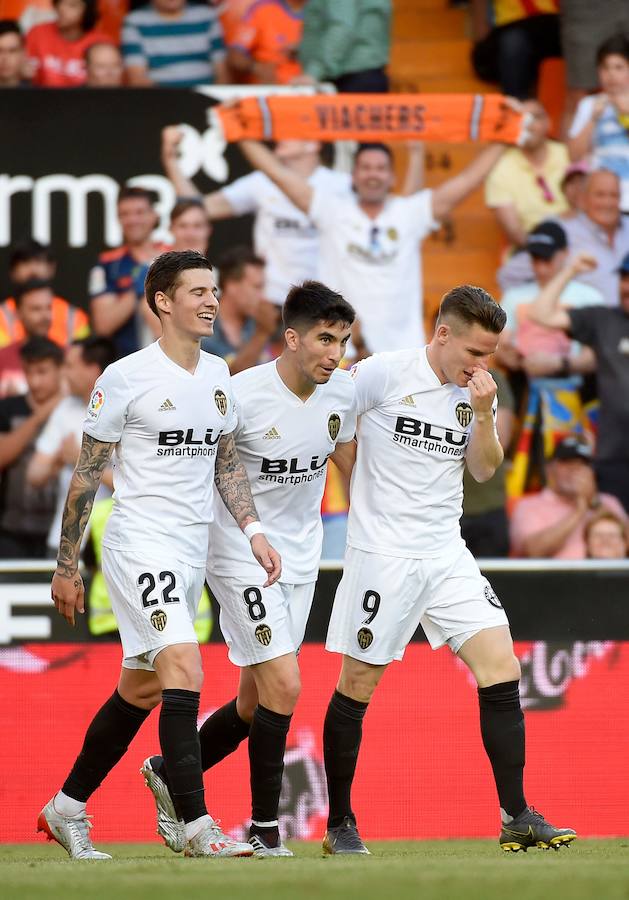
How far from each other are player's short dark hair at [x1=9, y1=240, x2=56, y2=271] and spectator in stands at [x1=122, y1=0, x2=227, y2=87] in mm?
1569

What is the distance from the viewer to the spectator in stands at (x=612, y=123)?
10.5 metres

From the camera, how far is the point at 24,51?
35.9 feet

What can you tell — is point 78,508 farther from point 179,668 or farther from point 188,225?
point 188,225

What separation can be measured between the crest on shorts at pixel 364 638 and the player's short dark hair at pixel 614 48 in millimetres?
6097

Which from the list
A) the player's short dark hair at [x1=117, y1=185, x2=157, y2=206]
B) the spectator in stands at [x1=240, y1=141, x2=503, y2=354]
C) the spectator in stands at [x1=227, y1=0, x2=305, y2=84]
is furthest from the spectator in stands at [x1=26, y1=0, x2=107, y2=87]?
the spectator in stands at [x1=240, y1=141, x2=503, y2=354]

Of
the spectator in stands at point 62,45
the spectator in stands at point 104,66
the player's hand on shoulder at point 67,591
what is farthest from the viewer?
the spectator in stands at point 62,45

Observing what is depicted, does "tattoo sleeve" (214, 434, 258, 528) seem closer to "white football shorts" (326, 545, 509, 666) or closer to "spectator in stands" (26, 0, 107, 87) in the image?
"white football shorts" (326, 545, 509, 666)

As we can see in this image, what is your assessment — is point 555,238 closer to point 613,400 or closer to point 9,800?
point 613,400

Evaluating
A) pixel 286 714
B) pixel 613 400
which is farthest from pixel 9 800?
pixel 613 400

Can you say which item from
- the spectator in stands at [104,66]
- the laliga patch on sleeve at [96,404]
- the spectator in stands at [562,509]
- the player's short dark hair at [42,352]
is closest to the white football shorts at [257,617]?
the laliga patch on sleeve at [96,404]

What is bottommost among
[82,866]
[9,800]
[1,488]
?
[9,800]

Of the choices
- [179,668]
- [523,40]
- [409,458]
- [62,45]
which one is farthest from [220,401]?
[523,40]

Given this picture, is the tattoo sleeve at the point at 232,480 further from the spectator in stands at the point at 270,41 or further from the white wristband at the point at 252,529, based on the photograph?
the spectator in stands at the point at 270,41

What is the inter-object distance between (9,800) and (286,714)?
211 centimetres
